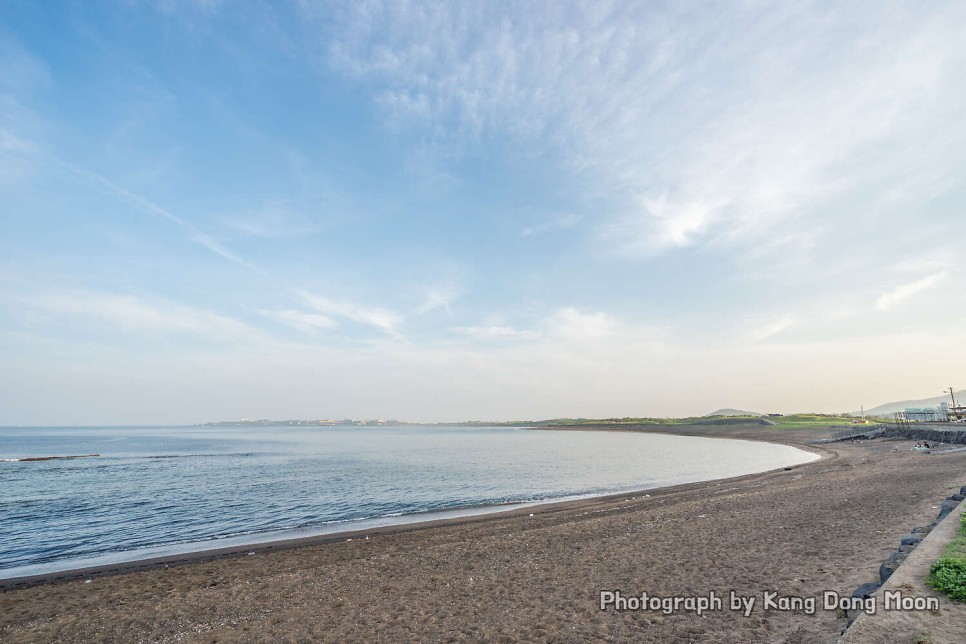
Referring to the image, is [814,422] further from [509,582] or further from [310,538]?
[509,582]

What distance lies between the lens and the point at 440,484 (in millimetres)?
40500

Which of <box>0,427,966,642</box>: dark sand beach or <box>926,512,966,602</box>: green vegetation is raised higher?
<box>926,512,966,602</box>: green vegetation

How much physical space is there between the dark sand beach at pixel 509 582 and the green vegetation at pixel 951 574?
74.7 inches

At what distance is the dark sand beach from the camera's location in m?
10.3

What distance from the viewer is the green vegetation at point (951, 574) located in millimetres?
7957

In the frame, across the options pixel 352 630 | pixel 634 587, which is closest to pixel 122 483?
pixel 352 630

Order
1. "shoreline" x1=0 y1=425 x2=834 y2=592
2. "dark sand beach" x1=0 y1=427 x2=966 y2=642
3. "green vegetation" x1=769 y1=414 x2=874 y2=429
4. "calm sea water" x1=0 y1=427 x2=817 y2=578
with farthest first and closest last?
"green vegetation" x1=769 y1=414 x2=874 y2=429 < "calm sea water" x1=0 y1=427 x2=817 y2=578 < "shoreline" x1=0 y1=425 x2=834 y2=592 < "dark sand beach" x1=0 y1=427 x2=966 y2=642

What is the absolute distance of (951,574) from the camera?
8539 millimetres

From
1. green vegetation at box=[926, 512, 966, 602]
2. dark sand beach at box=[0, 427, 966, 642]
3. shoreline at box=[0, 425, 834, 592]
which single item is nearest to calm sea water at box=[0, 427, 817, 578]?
shoreline at box=[0, 425, 834, 592]

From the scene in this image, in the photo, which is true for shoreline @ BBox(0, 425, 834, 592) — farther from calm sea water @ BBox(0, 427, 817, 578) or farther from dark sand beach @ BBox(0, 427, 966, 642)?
dark sand beach @ BBox(0, 427, 966, 642)

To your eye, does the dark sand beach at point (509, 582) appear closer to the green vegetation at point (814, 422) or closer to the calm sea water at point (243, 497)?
the calm sea water at point (243, 497)

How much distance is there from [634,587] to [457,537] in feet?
31.3

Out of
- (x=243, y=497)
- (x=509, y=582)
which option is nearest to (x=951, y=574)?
(x=509, y=582)

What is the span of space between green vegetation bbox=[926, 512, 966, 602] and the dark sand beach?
6.23 ft
